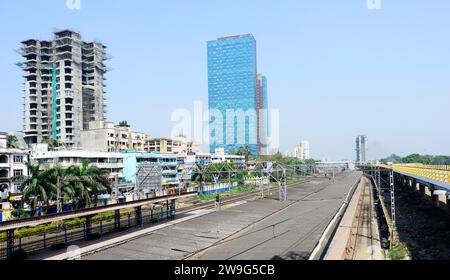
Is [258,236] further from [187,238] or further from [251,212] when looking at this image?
[251,212]

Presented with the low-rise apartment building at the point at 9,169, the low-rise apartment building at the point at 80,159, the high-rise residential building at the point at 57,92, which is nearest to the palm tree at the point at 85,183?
the low-rise apartment building at the point at 80,159

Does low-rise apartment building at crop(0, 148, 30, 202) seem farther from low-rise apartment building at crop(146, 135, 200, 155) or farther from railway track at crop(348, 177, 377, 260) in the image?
low-rise apartment building at crop(146, 135, 200, 155)

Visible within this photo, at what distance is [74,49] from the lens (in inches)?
3792

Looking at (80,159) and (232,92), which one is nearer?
(80,159)

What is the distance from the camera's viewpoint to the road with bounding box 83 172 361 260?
20938 millimetres

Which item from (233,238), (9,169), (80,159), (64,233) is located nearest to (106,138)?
(80,159)

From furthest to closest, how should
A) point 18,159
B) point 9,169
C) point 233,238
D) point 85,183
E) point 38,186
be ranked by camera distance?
point 18,159, point 9,169, point 85,183, point 38,186, point 233,238

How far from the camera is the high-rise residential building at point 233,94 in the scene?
147m

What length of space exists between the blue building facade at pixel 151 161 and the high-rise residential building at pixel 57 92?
36.9 meters

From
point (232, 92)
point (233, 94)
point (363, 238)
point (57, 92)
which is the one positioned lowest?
point (363, 238)

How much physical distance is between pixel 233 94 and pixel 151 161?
3908 inches

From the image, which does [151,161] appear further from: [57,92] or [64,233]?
[57,92]

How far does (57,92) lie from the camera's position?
9400 cm
